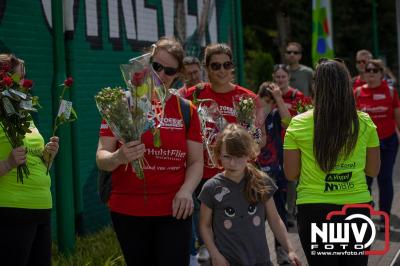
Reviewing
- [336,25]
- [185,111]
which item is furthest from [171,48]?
[336,25]

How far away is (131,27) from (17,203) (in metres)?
5.53

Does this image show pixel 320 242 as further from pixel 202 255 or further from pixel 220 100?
pixel 202 255

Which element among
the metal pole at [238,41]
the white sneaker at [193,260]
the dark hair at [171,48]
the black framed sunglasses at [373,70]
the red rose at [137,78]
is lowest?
the white sneaker at [193,260]

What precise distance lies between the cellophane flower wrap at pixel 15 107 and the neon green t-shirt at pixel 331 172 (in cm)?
153

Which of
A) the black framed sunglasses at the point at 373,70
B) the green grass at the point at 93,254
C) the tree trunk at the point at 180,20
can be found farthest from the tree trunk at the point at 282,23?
the green grass at the point at 93,254

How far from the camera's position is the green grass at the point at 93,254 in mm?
6852

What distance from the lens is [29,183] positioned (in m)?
4.65

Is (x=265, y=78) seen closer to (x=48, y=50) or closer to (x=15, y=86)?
(x=48, y=50)

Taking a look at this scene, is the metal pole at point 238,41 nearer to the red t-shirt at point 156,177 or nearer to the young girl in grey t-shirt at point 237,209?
the young girl in grey t-shirt at point 237,209

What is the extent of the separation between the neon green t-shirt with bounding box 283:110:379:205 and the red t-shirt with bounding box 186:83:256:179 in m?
1.96

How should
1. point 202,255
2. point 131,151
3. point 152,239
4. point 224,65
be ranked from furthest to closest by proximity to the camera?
1. point 202,255
2. point 224,65
3. point 152,239
4. point 131,151

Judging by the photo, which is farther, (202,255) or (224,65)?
(202,255)

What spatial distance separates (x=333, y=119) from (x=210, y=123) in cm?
192

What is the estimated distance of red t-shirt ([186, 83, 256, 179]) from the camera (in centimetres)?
645
